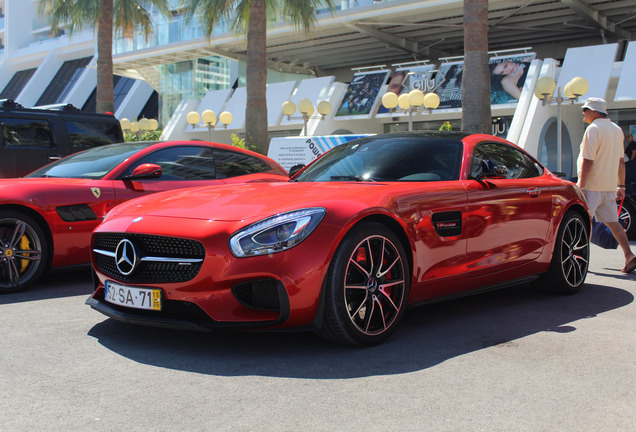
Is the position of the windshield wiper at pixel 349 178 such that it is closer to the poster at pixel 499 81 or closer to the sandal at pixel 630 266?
the sandal at pixel 630 266

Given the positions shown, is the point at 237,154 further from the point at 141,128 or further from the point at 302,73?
the point at 302,73

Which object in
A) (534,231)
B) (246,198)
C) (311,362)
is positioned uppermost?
(246,198)

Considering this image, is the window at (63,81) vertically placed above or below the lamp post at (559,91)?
above

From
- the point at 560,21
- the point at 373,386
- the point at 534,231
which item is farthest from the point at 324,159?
the point at 560,21

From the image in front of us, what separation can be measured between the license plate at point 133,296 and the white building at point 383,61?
59.1ft

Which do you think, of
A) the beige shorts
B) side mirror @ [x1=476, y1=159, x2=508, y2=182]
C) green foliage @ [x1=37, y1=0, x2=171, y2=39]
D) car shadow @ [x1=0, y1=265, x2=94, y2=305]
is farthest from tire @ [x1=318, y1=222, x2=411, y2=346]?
green foliage @ [x1=37, y1=0, x2=171, y2=39]

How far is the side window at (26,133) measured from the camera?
9.54 metres

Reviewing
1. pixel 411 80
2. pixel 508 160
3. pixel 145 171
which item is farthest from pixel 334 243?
pixel 411 80

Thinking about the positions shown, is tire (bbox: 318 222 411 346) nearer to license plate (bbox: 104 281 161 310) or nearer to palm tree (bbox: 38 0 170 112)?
license plate (bbox: 104 281 161 310)

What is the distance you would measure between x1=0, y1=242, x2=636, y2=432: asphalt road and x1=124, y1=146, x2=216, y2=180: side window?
2.11 metres

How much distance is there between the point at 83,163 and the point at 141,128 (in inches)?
957

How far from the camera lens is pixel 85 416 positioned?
2848 millimetres

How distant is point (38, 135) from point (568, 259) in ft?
24.6

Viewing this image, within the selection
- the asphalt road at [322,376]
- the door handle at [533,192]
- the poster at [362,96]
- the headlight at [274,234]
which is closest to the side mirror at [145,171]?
the asphalt road at [322,376]
